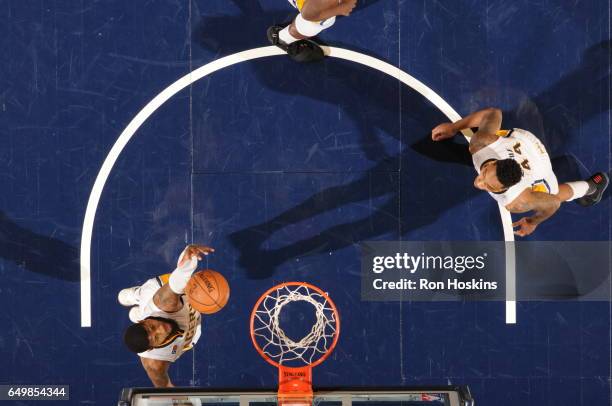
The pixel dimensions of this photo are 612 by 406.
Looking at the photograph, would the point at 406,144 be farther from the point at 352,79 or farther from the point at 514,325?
the point at 514,325

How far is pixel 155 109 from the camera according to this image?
6512 millimetres

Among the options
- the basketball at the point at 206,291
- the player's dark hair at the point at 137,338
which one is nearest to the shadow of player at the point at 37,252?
the player's dark hair at the point at 137,338

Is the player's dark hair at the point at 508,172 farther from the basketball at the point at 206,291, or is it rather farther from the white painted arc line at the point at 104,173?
the white painted arc line at the point at 104,173

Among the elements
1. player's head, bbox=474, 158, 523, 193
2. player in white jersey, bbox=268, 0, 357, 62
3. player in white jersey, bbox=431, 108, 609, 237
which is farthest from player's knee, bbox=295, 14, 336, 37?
player's head, bbox=474, 158, 523, 193

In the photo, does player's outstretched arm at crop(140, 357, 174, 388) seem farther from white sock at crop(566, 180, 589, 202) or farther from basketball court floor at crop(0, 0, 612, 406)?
white sock at crop(566, 180, 589, 202)

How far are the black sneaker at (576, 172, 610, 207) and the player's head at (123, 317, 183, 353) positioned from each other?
4007mm

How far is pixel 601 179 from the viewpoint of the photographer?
21.0 ft

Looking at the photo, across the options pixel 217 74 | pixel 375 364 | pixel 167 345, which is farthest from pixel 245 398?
pixel 217 74

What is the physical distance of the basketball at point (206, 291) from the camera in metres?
Result: 5.96

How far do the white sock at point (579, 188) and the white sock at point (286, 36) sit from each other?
2.91 metres

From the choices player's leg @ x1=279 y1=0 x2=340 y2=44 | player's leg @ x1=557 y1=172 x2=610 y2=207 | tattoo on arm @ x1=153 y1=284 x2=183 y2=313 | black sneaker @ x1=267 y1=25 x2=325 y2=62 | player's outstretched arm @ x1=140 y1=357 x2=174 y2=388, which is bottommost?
player's outstretched arm @ x1=140 y1=357 x2=174 y2=388

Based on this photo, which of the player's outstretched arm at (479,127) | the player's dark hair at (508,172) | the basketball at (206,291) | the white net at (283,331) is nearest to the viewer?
the player's dark hair at (508,172)

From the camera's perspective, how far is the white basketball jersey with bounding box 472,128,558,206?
6.09m

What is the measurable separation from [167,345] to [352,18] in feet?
11.6
